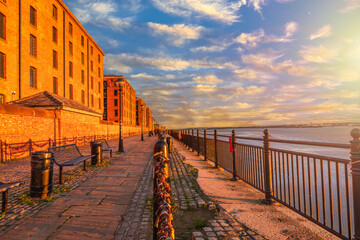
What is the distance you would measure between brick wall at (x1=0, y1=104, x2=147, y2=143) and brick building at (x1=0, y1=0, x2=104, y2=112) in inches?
245

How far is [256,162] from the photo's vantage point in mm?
4727

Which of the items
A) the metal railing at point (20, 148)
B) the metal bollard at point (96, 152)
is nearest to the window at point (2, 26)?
the metal railing at point (20, 148)

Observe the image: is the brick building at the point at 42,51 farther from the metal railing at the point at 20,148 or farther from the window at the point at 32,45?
the metal railing at the point at 20,148

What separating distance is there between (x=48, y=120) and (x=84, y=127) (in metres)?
5.90

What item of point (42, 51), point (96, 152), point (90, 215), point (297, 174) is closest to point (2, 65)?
point (42, 51)

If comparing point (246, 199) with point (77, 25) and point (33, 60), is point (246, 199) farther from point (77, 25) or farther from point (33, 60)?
point (77, 25)

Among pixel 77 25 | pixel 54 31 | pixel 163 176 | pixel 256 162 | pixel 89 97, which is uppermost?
pixel 77 25

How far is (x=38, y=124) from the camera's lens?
12.7 meters

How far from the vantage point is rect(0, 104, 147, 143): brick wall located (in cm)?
1023

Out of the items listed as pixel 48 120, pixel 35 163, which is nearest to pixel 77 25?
pixel 48 120

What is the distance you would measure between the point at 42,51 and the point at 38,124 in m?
13.6

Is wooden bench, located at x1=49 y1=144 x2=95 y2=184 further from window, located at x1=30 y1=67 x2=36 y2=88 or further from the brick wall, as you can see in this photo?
window, located at x1=30 y1=67 x2=36 y2=88

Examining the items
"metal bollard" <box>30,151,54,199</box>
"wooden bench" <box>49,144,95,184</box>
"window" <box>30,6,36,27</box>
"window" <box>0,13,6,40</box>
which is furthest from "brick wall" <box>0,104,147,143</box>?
"window" <box>30,6,36,27</box>

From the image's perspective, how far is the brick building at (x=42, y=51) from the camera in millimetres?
17422
